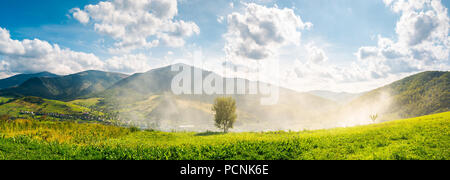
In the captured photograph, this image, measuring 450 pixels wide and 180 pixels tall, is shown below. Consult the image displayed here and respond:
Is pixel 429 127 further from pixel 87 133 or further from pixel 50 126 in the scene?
pixel 50 126

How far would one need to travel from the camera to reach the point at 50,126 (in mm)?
29016

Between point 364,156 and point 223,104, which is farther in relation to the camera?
point 223,104

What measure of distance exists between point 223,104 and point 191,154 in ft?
139
